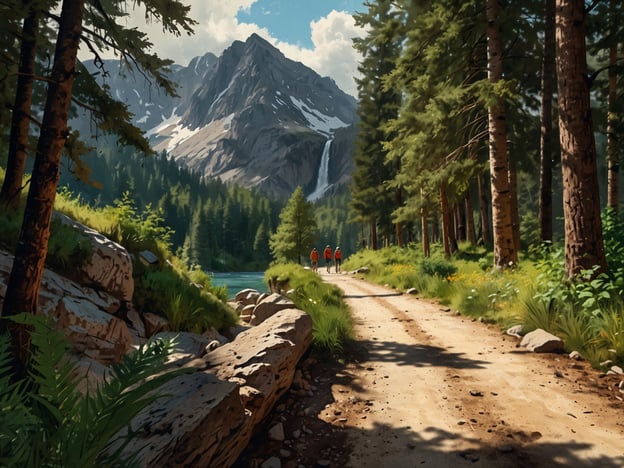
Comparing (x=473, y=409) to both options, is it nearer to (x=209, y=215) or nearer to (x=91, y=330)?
(x=91, y=330)

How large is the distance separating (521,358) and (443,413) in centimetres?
224

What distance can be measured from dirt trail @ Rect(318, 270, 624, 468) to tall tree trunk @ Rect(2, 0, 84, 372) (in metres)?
3.98

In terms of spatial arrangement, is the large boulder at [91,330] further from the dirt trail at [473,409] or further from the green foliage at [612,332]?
the green foliage at [612,332]

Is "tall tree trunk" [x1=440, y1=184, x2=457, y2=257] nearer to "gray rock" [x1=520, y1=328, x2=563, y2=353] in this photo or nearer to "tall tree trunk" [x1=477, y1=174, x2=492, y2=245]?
"tall tree trunk" [x1=477, y1=174, x2=492, y2=245]

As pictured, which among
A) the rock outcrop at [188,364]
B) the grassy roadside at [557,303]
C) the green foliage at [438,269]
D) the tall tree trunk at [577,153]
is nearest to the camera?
the rock outcrop at [188,364]

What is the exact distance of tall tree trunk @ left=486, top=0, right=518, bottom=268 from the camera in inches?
413

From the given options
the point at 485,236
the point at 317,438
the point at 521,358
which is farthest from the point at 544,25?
the point at 317,438

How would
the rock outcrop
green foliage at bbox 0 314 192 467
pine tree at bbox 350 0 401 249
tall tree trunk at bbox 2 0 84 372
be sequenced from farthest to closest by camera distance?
1. pine tree at bbox 350 0 401 249
2. tall tree trunk at bbox 2 0 84 372
3. the rock outcrop
4. green foliage at bbox 0 314 192 467

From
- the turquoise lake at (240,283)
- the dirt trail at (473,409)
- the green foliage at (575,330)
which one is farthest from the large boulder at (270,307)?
the turquoise lake at (240,283)

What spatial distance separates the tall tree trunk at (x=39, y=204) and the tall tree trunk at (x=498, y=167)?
32.5ft

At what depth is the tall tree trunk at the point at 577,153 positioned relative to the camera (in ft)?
20.6

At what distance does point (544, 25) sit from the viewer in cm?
1288

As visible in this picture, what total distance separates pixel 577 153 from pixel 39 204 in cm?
809

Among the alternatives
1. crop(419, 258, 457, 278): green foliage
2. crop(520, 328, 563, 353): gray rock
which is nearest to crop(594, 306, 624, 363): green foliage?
crop(520, 328, 563, 353): gray rock
